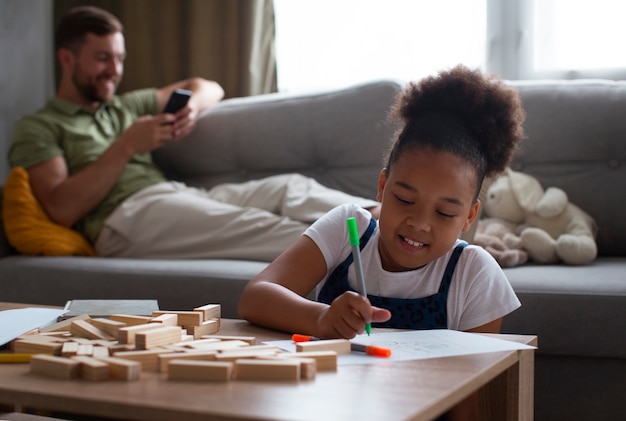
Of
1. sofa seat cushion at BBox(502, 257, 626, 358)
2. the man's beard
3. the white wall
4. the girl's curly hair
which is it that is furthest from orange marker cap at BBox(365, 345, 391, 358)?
the white wall

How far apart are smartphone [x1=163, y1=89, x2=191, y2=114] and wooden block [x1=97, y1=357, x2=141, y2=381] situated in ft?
6.61

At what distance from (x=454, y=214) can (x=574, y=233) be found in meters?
1.11

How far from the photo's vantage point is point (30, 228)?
100 inches

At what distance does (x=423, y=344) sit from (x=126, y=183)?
76.0 inches

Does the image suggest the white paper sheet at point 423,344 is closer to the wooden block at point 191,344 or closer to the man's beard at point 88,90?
the wooden block at point 191,344

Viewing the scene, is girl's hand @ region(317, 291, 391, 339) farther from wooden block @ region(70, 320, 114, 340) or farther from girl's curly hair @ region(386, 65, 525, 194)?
girl's curly hair @ region(386, 65, 525, 194)

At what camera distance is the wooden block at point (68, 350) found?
0.93m

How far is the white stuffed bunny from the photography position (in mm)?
2164

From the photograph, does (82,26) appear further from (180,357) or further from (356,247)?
(180,357)

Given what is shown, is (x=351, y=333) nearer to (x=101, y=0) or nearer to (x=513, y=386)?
(x=513, y=386)

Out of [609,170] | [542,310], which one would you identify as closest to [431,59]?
[609,170]

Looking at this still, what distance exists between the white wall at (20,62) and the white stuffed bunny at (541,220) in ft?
7.36

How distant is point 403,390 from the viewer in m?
0.78

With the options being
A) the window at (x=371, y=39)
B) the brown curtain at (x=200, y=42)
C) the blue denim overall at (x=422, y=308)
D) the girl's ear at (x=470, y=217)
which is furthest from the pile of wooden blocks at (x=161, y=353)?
Answer: the brown curtain at (x=200, y=42)
